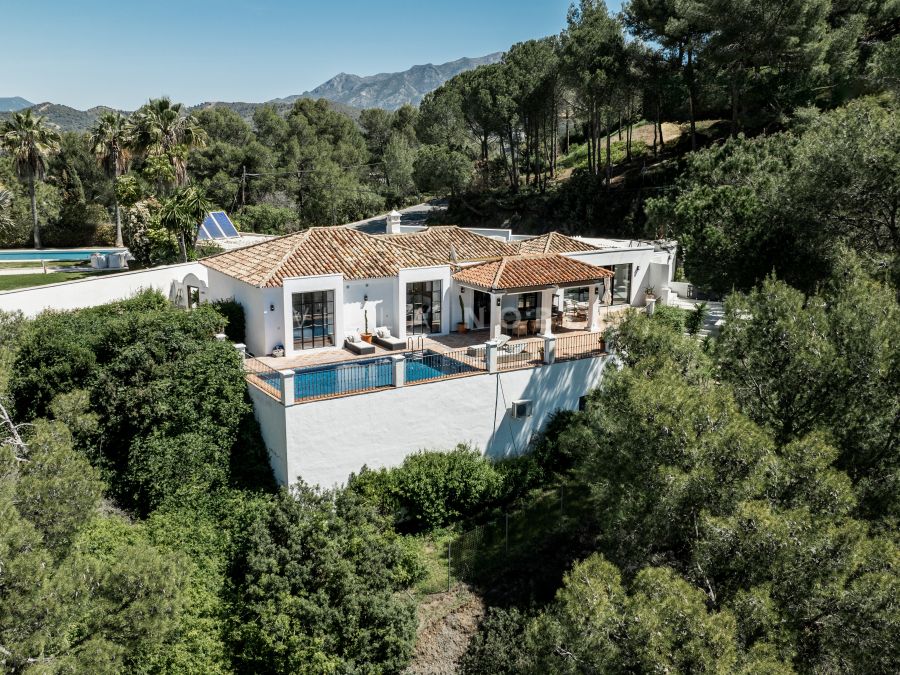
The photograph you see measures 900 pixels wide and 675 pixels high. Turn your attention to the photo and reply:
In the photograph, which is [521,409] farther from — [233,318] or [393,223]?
→ [393,223]

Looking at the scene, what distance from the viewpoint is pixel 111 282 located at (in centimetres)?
2645

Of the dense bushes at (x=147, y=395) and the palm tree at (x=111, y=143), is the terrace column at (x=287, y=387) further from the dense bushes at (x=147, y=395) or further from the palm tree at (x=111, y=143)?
the palm tree at (x=111, y=143)

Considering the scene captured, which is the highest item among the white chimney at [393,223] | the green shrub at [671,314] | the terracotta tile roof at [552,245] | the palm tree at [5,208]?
the palm tree at [5,208]

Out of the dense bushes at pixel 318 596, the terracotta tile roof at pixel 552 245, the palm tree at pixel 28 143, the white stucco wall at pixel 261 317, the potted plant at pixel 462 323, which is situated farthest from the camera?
the palm tree at pixel 28 143

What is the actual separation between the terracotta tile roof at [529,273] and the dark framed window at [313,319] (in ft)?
16.8

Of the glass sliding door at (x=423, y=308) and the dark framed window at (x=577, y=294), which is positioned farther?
the dark framed window at (x=577, y=294)

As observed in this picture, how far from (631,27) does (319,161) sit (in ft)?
110

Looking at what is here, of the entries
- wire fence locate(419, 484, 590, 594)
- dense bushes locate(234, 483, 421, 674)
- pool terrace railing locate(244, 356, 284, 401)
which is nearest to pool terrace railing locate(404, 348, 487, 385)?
pool terrace railing locate(244, 356, 284, 401)

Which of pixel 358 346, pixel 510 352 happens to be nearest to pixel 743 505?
pixel 510 352

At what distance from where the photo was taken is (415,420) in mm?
19875

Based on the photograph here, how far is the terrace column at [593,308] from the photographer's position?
26422 millimetres

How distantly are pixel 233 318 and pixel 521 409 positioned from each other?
9977 millimetres

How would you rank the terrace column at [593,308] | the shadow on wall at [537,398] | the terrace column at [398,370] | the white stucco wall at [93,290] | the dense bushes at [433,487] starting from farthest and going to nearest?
1. the terrace column at [593,308]
2. the white stucco wall at [93,290]
3. the shadow on wall at [537,398]
4. the terrace column at [398,370]
5. the dense bushes at [433,487]

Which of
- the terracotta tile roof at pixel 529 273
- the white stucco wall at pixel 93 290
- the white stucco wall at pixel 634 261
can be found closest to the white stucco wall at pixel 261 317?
the white stucco wall at pixel 93 290
